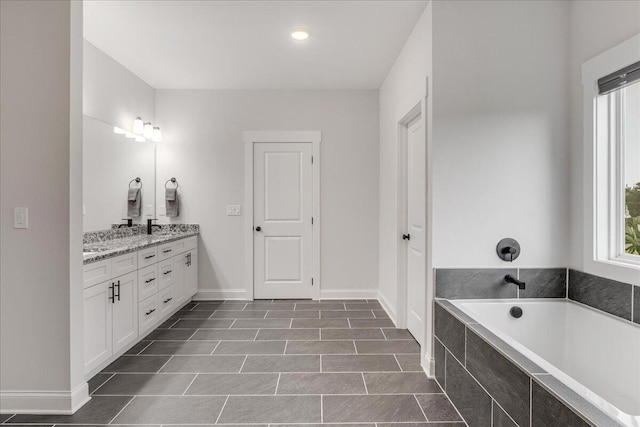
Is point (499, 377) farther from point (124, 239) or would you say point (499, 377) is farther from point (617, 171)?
point (124, 239)

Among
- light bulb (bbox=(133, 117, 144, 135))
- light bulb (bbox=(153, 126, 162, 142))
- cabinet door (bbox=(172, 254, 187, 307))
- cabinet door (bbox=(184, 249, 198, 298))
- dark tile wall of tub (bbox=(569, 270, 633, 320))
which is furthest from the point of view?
light bulb (bbox=(153, 126, 162, 142))

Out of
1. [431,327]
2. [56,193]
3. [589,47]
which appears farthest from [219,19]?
[431,327]

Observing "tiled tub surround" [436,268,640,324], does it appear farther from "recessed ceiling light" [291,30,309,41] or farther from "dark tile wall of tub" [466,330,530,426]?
"recessed ceiling light" [291,30,309,41]

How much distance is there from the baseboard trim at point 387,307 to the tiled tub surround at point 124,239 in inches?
91.1

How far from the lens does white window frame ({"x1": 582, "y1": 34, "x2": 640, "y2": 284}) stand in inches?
87.4

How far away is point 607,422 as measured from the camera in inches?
42.4

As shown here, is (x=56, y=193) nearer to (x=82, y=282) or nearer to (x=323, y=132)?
(x=82, y=282)

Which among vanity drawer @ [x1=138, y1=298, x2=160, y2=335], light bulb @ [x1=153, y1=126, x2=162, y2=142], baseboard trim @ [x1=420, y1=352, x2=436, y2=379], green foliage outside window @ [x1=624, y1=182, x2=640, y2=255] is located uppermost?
light bulb @ [x1=153, y1=126, x2=162, y2=142]

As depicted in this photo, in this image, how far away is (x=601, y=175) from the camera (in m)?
2.26

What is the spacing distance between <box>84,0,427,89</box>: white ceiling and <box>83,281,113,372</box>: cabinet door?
6.58 feet

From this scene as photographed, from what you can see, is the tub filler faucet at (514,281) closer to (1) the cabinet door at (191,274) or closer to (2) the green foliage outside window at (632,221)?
(2) the green foliage outside window at (632,221)

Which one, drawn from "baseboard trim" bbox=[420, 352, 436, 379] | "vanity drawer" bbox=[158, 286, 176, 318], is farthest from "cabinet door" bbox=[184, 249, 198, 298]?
"baseboard trim" bbox=[420, 352, 436, 379]

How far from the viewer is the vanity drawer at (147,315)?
10.2ft

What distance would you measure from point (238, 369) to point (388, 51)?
2964 millimetres
